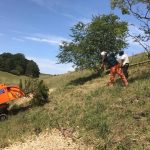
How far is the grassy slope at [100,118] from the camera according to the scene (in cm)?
1460

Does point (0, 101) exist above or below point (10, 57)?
below

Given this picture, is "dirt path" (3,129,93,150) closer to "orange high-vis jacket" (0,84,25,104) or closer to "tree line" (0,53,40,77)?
"orange high-vis jacket" (0,84,25,104)

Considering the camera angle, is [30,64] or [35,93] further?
[30,64]

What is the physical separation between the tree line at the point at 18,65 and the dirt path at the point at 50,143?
7551cm

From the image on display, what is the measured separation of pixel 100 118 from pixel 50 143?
7.96 ft

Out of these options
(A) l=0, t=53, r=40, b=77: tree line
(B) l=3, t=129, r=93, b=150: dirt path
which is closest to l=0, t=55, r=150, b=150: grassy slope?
(B) l=3, t=129, r=93, b=150: dirt path

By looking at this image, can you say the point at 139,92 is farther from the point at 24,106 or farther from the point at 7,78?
the point at 7,78

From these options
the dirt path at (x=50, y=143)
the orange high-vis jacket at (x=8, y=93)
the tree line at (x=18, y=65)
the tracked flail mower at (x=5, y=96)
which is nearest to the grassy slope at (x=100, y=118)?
the dirt path at (x=50, y=143)

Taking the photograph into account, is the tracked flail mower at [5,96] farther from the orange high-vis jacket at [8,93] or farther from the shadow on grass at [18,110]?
the shadow on grass at [18,110]

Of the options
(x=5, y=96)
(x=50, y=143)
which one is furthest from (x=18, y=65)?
(x=50, y=143)

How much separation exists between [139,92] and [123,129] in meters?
4.47

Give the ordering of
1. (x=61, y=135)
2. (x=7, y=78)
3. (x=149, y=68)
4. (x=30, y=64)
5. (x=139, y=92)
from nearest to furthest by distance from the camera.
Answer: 1. (x=61, y=135)
2. (x=139, y=92)
3. (x=149, y=68)
4. (x=7, y=78)
5. (x=30, y=64)

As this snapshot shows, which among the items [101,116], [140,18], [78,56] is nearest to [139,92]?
[101,116]

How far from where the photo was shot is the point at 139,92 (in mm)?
19344
